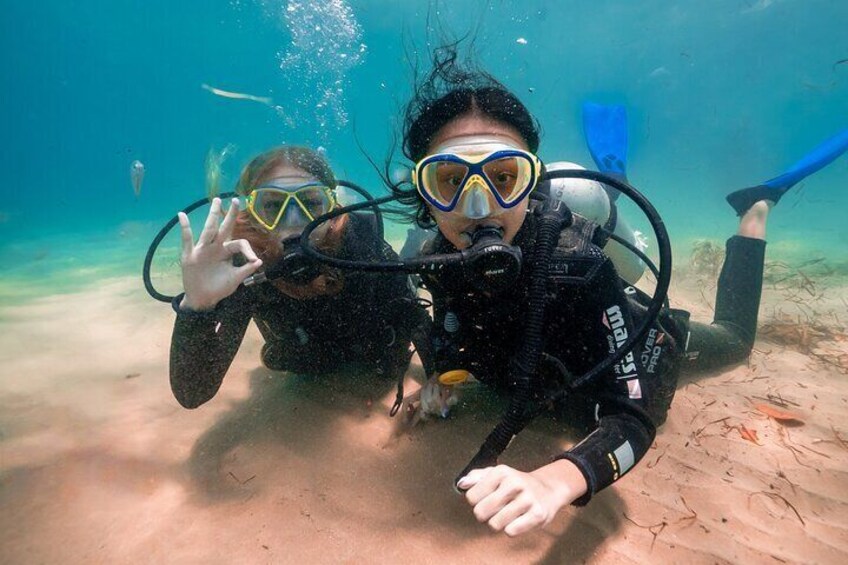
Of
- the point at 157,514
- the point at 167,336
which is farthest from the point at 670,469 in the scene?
the point at 167,336

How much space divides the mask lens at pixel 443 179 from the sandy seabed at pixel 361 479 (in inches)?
67.0

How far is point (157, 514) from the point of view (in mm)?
2422

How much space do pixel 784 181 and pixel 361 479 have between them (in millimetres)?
6355

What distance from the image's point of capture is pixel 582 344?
2344 mm

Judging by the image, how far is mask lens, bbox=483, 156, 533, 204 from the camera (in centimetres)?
220

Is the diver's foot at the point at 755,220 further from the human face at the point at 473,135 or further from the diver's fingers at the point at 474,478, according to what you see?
the diver's fingers at the point at 474,478

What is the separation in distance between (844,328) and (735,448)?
4166 mm

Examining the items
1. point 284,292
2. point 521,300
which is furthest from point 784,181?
point 284,292

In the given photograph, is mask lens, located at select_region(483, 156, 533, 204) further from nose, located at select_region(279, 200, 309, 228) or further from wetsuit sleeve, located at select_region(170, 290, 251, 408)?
wetsuit sleeve, located at select_region(170, 290, 251, 408)

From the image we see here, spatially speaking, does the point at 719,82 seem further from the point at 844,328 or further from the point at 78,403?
the point at 78,403

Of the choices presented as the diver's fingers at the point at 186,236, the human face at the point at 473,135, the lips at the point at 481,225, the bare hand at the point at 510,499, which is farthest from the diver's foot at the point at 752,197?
the diver's fingers at the point at 186,236

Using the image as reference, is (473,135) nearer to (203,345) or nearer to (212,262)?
(212,262)

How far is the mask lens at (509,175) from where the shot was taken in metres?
2.20

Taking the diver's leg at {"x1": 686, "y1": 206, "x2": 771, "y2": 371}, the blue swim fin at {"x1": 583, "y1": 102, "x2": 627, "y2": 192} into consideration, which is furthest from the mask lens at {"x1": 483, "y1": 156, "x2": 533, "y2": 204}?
the blue swim fin at {"x1": 583, "y1": 102, "x2": 627, "y2": 192}
